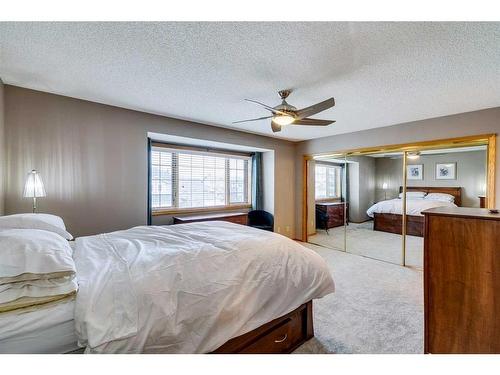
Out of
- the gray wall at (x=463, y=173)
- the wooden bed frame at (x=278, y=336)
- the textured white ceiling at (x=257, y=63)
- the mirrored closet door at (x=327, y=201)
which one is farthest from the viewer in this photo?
the mirrored closet door at (x=327, y=201)

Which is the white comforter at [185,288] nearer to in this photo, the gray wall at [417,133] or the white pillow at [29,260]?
the white pillow at [29,260]

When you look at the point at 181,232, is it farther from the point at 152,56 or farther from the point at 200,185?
the point at 200,185

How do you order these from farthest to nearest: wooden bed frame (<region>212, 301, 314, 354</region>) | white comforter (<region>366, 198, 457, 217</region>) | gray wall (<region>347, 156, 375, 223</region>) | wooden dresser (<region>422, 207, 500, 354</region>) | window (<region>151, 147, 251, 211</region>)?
gray wall (<region>347, 156, 375, 223</region>) < window (<region>151, 147, 251, 211</region>) < white comforter (<region>366, 198, 457, 217</region>) < wooden bed frame (<region>212, 301, 314, 354</region>) < wooden dresser (<region>422, 207, 500, 354</region>)

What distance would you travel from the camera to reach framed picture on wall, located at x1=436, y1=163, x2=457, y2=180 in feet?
11.3

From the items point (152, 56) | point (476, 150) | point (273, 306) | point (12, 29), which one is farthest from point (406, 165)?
point (12, 29)

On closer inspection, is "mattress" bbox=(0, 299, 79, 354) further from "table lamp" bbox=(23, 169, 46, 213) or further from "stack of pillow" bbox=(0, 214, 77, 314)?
"table lamp" bbox=(23, 169, 46, 213)

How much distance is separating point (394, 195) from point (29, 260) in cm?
473

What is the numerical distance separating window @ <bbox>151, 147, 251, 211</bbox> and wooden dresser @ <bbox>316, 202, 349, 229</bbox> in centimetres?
176

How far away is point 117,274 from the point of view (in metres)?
1.32

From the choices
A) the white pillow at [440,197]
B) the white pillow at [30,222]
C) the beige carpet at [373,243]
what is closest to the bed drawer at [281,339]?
the white pillow at [30,222]

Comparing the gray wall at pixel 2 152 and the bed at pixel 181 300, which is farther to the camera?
the gray wall at pixel 2 152

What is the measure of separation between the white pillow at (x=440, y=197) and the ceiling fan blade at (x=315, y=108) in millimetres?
2718

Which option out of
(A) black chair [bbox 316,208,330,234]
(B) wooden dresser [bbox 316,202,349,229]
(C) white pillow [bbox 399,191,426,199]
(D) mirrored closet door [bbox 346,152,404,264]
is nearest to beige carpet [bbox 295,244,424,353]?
(D) mirrored closet door [bbox 346,152,404,264]

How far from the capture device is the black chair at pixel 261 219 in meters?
5.04
